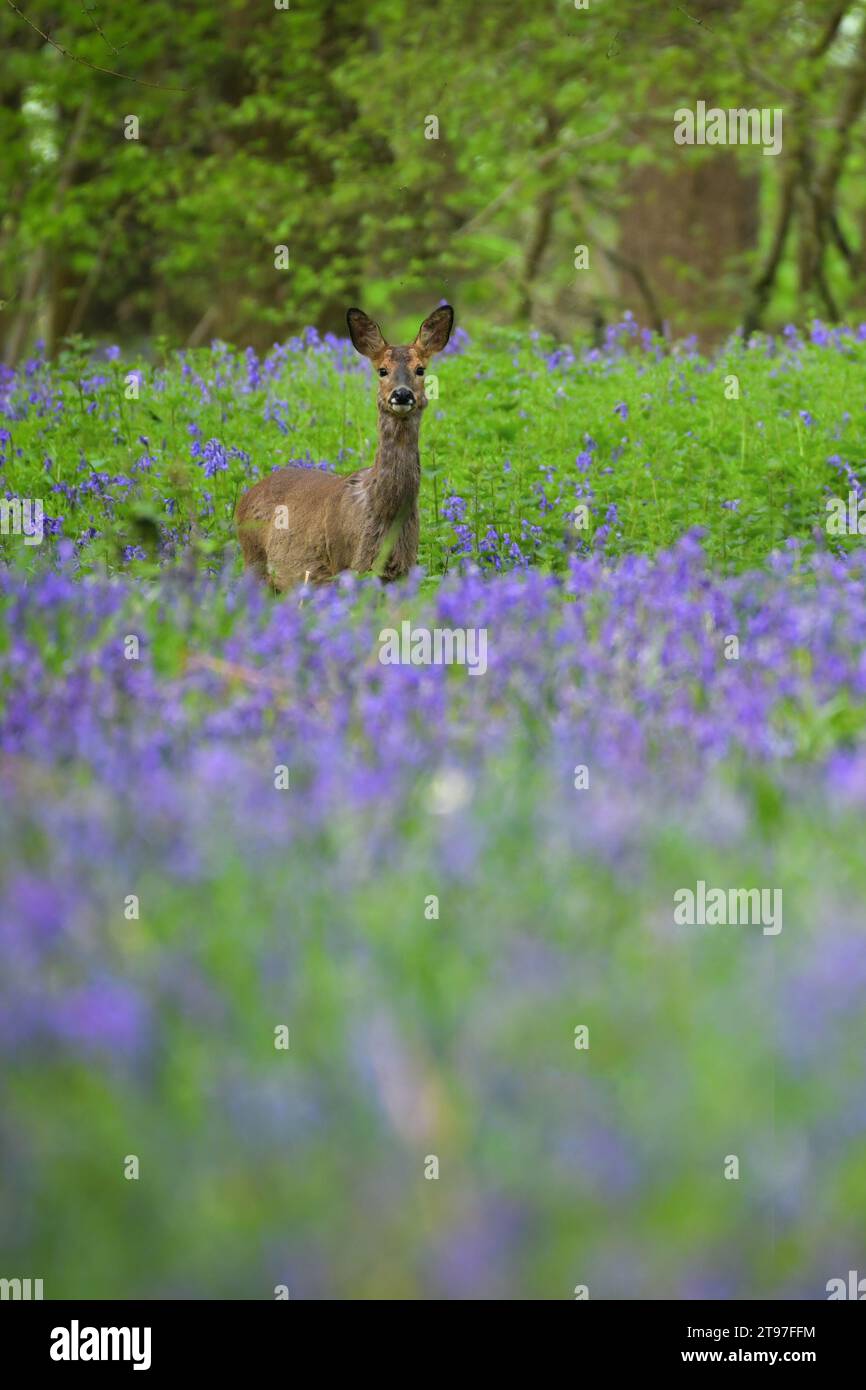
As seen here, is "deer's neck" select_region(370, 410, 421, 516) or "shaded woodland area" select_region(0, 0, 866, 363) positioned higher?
"shaded woodland area" select_region(0, 0, 866, 363)

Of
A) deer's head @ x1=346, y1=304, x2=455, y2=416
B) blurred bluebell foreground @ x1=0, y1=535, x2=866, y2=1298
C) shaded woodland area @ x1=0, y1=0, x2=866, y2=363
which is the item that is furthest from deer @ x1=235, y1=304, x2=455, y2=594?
shaded woodland area @ x1=0, y1=0, x2=866, y2=363

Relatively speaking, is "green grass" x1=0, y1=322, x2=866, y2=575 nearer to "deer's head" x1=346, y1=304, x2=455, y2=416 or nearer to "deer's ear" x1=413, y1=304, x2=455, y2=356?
"deer's head" x1=346, y1=304, x2=455, y2=416

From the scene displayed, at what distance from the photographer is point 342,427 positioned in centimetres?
1198

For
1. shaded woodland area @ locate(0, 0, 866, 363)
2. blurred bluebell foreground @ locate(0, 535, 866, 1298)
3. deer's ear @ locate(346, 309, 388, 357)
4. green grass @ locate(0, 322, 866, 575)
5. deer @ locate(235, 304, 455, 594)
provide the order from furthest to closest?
shaded woodland area @ locate(0, 0, 866, 363)
green grass @ locate(0, 322, 866, 575)
deer's ear @ locate(346, 309, 388, 357)
deer @ locate(235, 304, 455, 594)
blurred bluebell foreground @ locate(0, 535, 866, 1298)

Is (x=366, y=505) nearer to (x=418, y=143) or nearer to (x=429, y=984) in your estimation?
(x=429, y=984)

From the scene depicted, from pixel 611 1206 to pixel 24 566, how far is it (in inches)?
211

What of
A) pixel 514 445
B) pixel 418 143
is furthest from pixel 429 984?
pixel 418 143

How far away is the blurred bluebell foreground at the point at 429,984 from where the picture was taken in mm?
3033

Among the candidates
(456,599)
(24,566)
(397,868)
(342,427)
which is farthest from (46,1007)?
(342,427)

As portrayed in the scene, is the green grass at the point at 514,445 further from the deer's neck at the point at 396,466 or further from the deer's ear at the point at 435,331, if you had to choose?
the deer's ear at the point at 435,331

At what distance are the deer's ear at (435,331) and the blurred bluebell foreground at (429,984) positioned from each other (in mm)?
A: 3416

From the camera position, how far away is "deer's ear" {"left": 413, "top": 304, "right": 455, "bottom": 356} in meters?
8.92

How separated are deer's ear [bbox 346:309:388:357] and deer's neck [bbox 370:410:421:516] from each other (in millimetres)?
350
